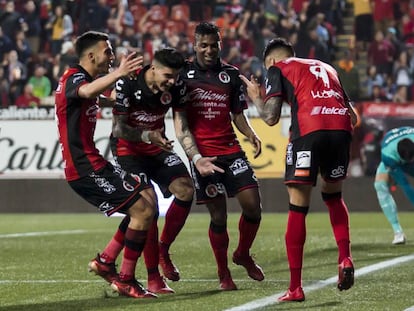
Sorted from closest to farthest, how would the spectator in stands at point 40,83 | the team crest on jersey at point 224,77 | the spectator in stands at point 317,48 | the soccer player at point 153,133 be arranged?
the soccer player at point 153,133
the team crest on jersey at point 224,77
the spectator in stands at point 40,83
the spectator in stands at point 317,48

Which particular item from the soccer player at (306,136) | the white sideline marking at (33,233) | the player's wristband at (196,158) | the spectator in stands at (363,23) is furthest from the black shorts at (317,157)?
the spectator in stands at (363,23)

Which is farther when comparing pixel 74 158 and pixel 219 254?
pixel 219 254

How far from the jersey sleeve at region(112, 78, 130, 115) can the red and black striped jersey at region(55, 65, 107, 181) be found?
0.40 metres

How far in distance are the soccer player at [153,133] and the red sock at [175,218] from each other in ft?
0.05

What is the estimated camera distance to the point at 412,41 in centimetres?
2328

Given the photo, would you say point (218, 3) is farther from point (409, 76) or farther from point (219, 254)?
point (219, 254)

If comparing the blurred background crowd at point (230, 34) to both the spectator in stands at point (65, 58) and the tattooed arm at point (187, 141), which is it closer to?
the spectator in stands at point (65, 58)

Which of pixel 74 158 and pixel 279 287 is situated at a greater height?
pixel 74 158

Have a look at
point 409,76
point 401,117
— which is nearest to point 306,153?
point 401,117

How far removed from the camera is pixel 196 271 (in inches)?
417

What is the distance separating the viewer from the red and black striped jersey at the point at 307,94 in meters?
8.34

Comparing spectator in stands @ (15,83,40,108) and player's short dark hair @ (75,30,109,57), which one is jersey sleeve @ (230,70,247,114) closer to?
player's short dark hair @ (75,30,109,57)

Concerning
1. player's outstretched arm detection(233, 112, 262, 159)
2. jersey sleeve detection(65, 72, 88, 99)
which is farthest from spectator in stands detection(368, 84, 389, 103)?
jersey sleeve detection(65, 72, 88, 99)

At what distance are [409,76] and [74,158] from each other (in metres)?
14.6
